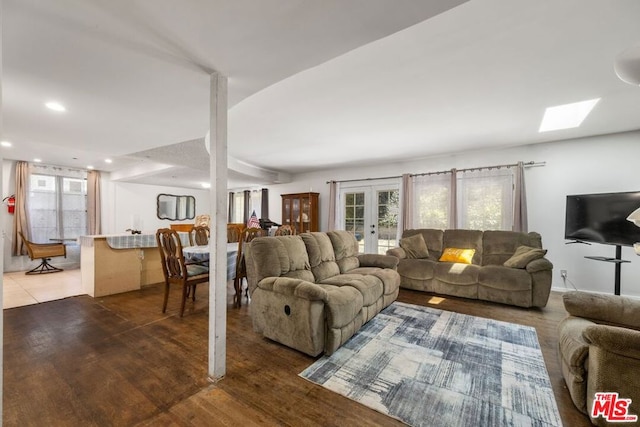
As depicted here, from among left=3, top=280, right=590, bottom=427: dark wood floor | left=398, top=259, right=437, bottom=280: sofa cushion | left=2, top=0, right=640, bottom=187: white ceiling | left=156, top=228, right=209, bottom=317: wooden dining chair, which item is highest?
left=2, top=0, right=640, bottom=187: white ceiling

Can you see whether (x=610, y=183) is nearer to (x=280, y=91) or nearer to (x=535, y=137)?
(x=535, y=137)

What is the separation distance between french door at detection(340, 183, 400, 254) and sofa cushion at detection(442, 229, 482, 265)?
1.21 meters

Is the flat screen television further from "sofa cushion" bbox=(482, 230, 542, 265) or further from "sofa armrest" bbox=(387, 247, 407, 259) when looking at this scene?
"sofa armrest" bbox=(387, 247, 407, 259)

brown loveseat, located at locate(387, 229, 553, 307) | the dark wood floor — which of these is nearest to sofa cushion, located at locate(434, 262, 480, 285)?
brown loveseat, located at locate(387, 229, 553, 307)

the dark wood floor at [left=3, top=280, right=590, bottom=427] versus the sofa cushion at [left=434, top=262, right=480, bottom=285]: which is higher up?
the sofa cushion at [left=434, top=262, right=480, bottom=285]

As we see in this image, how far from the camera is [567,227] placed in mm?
3658

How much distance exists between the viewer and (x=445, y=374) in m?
1.93

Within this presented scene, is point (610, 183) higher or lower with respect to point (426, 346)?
higher

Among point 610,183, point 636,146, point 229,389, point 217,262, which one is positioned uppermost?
point 636,146

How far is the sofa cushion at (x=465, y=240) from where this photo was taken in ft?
13.5

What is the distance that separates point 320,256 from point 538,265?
2.77 meters

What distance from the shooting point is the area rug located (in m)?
1.58

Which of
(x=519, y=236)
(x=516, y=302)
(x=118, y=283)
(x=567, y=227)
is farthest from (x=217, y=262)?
(x=567, y=227)

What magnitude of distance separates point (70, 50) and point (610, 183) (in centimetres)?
614
